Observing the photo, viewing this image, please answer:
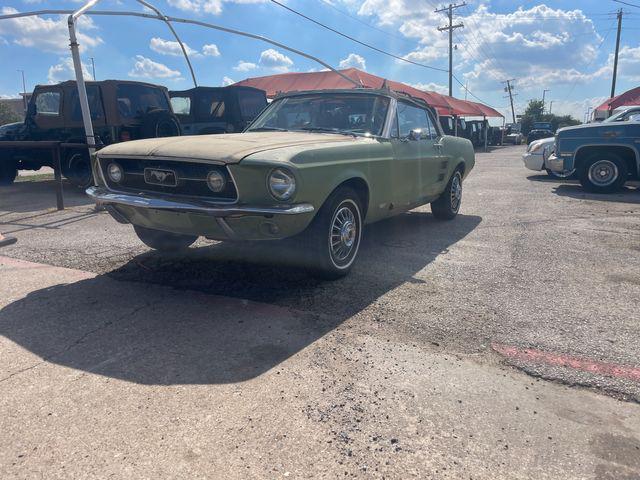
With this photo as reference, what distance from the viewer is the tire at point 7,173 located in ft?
36.2

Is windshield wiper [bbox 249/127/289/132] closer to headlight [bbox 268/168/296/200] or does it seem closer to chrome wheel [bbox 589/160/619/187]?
headlight [bbox 268/168/296/200]

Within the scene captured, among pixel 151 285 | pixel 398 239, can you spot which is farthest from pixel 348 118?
pixel 151 285

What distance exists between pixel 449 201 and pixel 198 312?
14.3 ft

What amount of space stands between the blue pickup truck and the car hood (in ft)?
23.9

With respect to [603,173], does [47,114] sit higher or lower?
higher

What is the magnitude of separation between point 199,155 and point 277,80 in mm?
21332

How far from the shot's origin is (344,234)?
13.9ft

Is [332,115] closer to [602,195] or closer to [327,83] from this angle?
[602,195]

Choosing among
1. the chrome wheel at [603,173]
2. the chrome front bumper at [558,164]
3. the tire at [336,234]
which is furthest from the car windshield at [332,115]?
the chrome wheel at [603,173]

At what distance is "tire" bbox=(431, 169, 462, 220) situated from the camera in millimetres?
6832

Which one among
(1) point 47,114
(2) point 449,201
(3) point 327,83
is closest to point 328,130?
(2) point 449,201

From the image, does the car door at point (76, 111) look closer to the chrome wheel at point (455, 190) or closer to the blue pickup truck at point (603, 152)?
the chrome wheel at point (455, 190)

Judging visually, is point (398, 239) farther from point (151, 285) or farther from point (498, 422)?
point (498, 422)

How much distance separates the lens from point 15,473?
198cm
